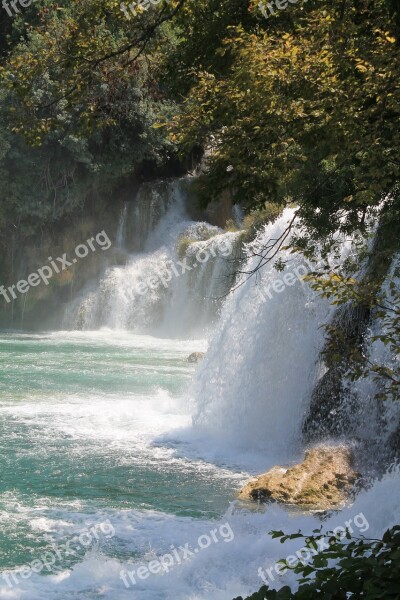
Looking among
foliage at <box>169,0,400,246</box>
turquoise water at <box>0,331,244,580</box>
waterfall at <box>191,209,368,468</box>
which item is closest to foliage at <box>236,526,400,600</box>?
foliage at <box>169,0,400,246</box>

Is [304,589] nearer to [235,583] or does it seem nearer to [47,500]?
[235,583]

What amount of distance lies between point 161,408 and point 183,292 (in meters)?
12.5

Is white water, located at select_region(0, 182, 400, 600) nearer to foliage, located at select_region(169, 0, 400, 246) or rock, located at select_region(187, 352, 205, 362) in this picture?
rock, located at select_region(187, 352, 205, 362)

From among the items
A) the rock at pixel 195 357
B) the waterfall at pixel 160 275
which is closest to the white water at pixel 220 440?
the rock at pixel 195 357

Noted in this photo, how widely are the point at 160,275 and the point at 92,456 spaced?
1670 cm

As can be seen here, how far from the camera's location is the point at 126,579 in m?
7.19

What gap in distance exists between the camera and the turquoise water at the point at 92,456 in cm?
870

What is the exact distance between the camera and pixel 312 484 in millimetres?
9141

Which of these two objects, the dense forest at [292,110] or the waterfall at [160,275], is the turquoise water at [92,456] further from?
the waterfall at [160,275]

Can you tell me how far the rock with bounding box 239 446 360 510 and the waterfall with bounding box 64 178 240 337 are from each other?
1515cm

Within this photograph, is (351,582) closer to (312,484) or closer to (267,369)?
(312,484)

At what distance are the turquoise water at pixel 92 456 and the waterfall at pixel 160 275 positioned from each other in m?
6.36

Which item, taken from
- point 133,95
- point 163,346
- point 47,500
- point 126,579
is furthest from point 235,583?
point 133,95

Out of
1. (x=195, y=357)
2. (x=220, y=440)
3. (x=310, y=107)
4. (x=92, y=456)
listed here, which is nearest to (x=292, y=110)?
(x=310, y=107)
